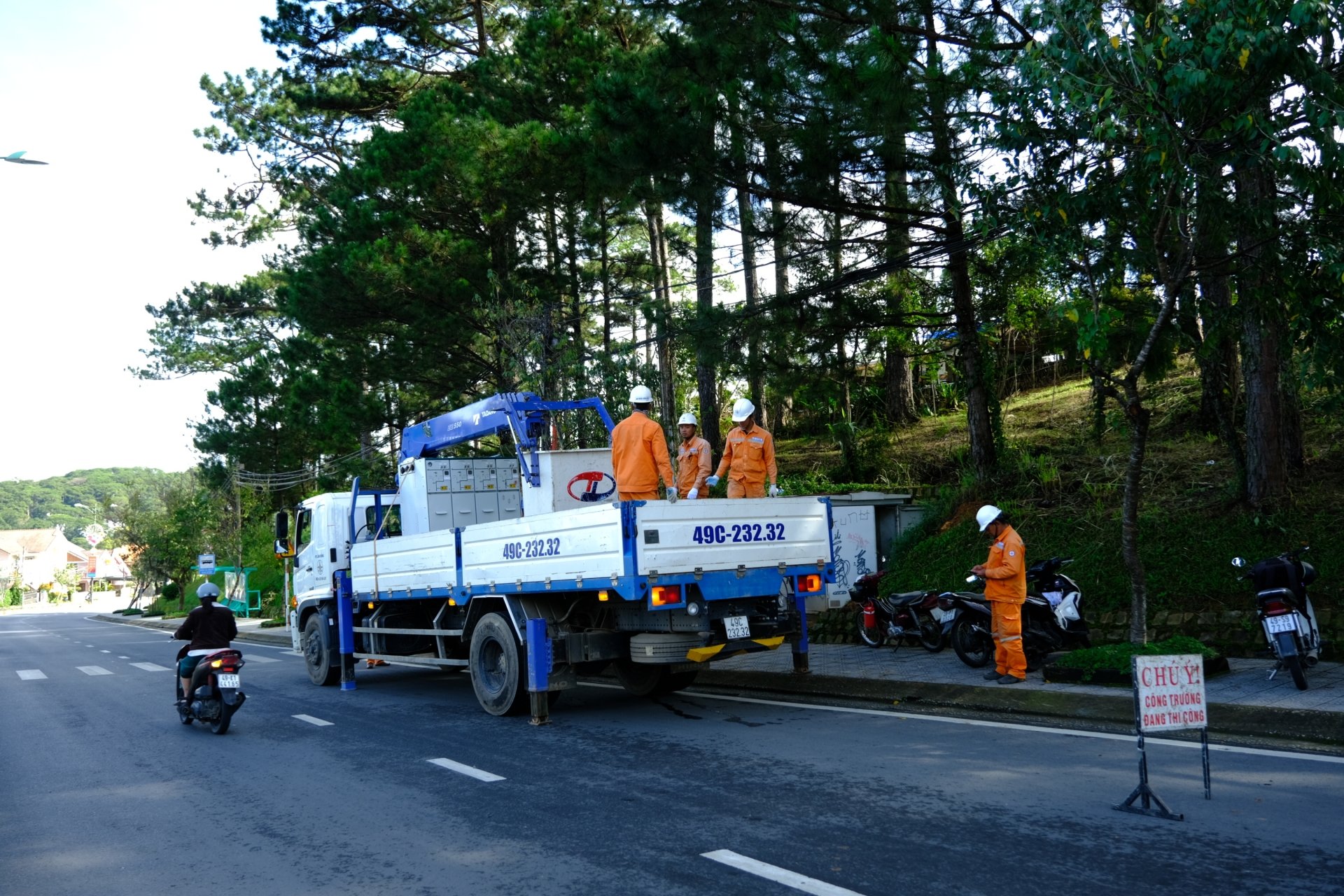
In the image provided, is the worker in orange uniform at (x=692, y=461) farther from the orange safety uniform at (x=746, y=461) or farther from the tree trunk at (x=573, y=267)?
the tree trunk at (x=573, y=267)

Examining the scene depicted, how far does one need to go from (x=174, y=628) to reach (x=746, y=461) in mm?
35786

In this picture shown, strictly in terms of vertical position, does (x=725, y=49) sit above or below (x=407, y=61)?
below

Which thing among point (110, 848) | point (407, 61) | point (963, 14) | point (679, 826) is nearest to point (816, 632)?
point (963, 14)

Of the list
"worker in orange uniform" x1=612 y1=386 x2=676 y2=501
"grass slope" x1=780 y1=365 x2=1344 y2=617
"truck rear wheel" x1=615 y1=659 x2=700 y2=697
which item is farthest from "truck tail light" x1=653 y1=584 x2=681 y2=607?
"grass slope" x1=780 y1=365 x2=1344 y2=617

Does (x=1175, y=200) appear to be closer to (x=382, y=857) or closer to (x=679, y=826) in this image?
(x=679, y=826)

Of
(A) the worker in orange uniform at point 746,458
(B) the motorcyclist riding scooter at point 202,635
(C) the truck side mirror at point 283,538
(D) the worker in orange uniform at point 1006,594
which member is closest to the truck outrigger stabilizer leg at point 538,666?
(A) the worker in orange uniform at point 746,458

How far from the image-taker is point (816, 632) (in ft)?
51.7

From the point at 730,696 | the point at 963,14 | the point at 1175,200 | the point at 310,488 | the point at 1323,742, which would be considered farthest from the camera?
the point at 310,488

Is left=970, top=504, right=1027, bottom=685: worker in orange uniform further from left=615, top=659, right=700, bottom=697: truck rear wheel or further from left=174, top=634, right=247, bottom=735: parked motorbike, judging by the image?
left=174, top=634, right=247, bottom=735: parked motorbike

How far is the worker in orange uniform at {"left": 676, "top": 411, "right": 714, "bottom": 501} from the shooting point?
1084 cm

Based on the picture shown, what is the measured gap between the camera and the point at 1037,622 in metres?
11.2

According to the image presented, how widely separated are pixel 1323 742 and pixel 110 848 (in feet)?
26.2

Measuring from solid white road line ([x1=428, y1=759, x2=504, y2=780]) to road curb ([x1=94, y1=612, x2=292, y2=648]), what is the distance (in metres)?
11.7

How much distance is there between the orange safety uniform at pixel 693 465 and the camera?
10.9 metres
